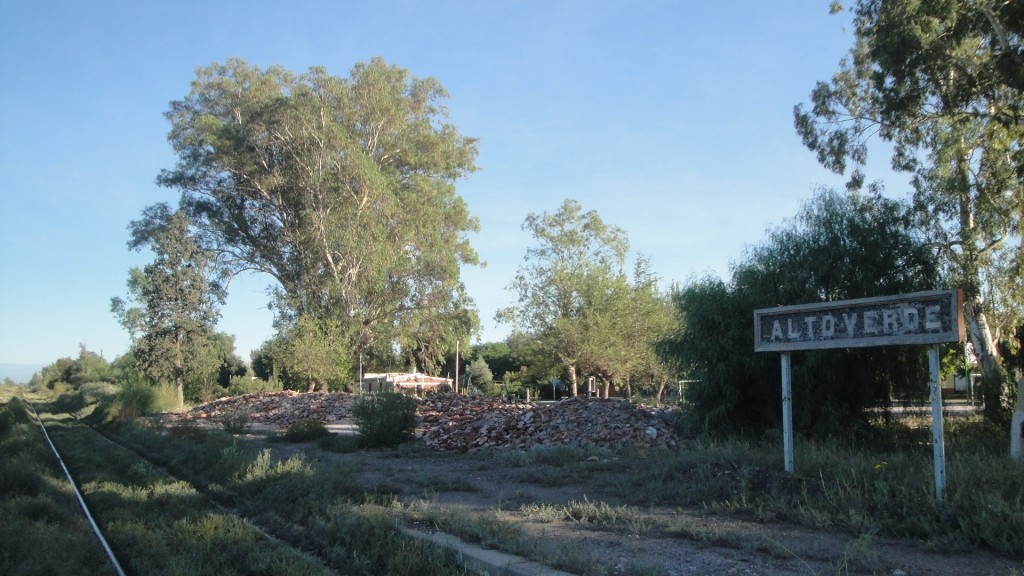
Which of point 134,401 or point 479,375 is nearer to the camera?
point 134,401

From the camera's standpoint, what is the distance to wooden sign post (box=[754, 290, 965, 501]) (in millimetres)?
7797

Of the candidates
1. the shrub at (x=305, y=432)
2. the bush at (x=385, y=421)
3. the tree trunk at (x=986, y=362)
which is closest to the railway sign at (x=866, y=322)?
the tree trunk at (x=986, y=362)

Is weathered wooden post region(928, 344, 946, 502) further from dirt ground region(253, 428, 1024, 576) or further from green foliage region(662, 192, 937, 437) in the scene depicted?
green foliage region(662, 192, 937, 437)

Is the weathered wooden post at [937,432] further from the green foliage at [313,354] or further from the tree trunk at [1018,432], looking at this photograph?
the green foliage at [313,354]

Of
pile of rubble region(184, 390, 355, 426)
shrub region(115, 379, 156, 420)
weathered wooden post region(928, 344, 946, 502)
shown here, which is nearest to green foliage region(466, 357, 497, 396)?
pile of rubble region(184, 390, 355, 426)

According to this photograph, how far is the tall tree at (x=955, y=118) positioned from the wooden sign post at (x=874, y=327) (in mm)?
9629

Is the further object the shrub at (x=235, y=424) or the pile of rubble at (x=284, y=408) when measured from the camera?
the pile of rubble at (x=284, y=408)

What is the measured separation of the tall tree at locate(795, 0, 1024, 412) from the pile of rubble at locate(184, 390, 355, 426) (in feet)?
69.3

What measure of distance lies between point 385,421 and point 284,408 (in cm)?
1591

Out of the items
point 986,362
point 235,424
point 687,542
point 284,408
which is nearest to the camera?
point 687,542

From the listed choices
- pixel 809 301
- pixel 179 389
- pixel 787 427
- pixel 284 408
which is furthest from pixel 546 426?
pixel 179 389

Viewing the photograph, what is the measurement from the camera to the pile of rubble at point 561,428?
53.5ft

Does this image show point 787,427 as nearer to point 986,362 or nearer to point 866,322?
point 866,322

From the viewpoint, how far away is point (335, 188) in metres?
42.4
